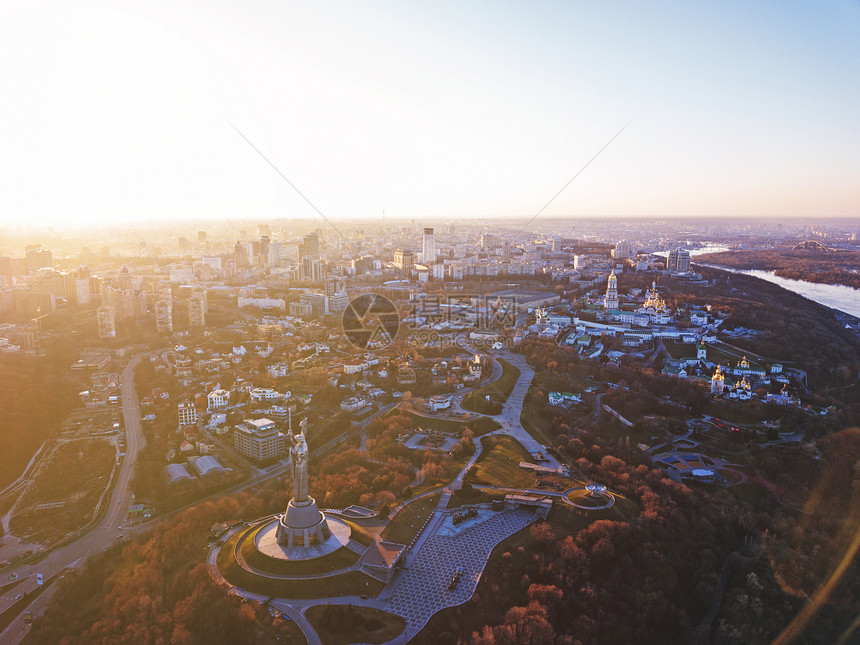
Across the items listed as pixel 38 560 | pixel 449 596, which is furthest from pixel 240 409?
pixel 449 596

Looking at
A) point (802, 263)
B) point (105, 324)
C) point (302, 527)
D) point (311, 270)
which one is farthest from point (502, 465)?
point (802, 263)

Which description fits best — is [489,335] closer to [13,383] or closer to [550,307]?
[550,307]

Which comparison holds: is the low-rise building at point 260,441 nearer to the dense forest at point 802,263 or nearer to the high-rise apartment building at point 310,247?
the high-rise apartment building at point 310,247

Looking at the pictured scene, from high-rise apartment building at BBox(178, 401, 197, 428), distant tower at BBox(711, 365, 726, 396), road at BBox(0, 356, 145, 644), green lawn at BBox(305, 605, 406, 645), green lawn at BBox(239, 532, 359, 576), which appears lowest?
road at BBox(0, 356, 145, 644)

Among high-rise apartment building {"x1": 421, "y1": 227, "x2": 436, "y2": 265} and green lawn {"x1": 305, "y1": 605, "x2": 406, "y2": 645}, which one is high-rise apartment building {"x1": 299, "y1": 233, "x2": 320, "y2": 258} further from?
green lawn {"x1": 305, "y1": 605, "x2": 406, "y2": 645}

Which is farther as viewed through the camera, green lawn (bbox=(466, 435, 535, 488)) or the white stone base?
green lawn (bbox=(466, 435, 535, 488))

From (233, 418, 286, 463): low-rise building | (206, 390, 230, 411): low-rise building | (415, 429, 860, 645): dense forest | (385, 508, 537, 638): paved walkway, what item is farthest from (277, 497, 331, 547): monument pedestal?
(206, 390, 230, 411): low-rise building
